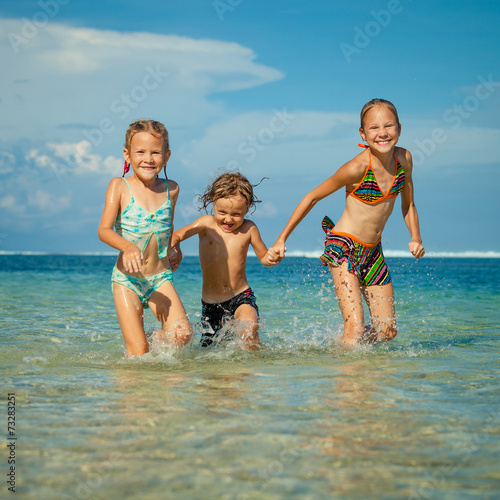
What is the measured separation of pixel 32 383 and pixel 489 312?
7668 mm

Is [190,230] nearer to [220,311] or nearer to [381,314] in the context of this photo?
[220,311]

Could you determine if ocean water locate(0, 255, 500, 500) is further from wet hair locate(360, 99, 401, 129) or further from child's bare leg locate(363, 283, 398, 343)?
wet hair locate(360, 99, 401, 129)

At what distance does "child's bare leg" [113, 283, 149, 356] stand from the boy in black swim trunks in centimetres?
91

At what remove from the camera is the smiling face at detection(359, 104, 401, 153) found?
16.1 feet

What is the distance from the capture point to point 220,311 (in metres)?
5.50

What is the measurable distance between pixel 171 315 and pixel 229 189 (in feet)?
4.27

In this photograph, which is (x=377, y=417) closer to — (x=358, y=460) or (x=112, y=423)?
(x=358, y=460)

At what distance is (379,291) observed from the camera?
17.0 ft

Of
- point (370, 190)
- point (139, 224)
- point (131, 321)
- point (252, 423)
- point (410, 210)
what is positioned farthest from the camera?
point (410, 210)

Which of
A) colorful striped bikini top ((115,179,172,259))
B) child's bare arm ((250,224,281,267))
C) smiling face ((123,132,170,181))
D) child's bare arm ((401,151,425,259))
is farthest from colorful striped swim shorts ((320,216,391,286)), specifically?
smiling face ((123,132,170,181))

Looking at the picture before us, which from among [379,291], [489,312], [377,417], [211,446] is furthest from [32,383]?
[489,312]

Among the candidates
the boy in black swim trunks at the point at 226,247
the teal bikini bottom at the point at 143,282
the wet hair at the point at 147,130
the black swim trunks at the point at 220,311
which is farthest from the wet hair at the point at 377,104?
the teal bikini bottom at the point at 143,282

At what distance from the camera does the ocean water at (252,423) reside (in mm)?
2109

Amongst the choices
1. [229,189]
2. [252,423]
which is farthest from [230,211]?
[252,423]
